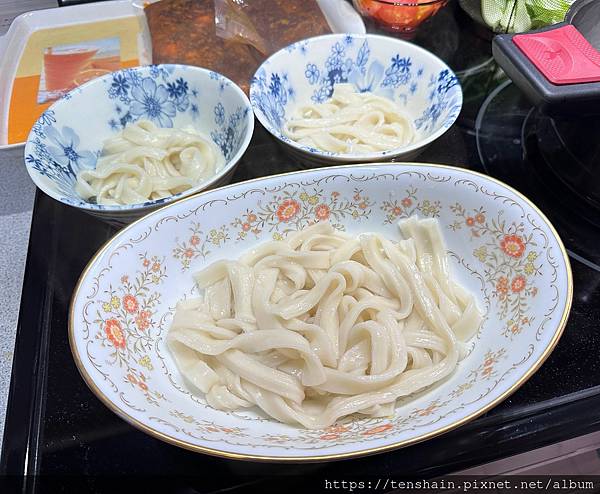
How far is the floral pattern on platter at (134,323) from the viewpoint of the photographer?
2.62 ft

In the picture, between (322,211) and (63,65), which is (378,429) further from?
(63,65)

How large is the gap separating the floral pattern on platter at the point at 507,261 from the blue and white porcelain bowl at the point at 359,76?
363 millimetres

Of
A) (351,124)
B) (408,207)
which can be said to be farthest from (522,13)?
(408,207)

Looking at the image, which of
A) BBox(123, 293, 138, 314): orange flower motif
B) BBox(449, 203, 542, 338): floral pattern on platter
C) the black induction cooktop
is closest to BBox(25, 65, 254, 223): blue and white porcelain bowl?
the black induction cooktop

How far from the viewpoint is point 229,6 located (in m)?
1.50

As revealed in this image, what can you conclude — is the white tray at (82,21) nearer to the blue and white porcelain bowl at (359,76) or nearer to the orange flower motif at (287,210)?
the blue and white porcelain bowl at (359,76)

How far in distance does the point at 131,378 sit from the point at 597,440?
859 millimetres

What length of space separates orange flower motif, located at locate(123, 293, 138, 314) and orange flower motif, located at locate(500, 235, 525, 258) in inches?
27.0

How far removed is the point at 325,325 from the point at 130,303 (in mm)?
352

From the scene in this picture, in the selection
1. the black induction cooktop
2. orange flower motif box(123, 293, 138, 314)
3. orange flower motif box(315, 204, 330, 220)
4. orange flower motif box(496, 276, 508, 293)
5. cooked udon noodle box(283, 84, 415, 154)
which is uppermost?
cooked udon noodle box(283, 84, 415, 154)

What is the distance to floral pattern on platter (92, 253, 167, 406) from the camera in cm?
80

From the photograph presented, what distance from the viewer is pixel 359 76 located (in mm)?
1446

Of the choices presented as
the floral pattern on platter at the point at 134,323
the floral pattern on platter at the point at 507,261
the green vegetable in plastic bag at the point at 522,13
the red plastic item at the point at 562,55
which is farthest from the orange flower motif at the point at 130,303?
the green vegetable in plastic bag at the point at 522,13

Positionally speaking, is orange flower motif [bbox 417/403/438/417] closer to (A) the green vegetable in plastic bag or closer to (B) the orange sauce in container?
(A) the green vegetable in plastic bag
